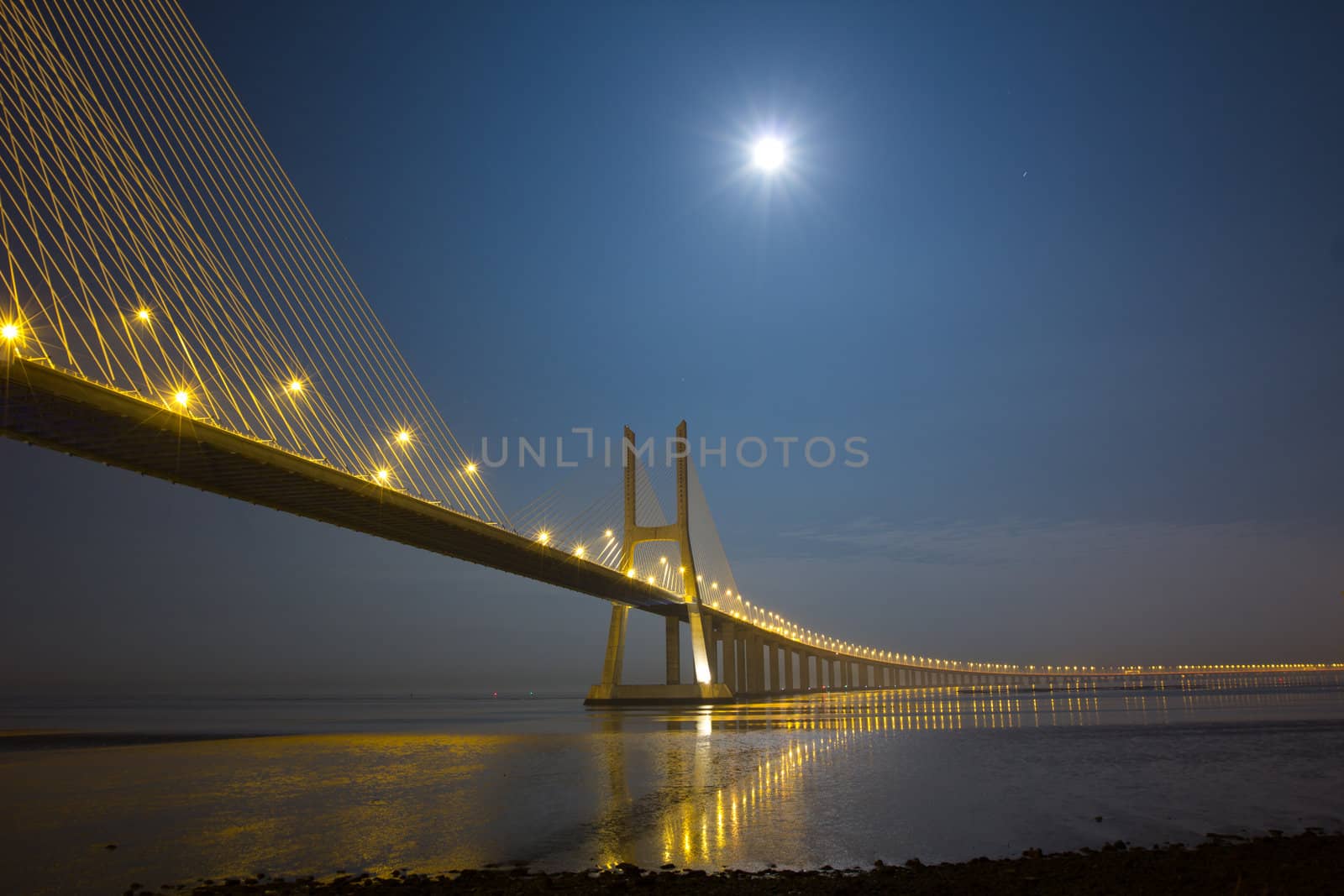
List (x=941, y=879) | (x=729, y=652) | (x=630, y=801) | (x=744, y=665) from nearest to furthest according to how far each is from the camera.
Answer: (x=941, y=879), (x=630, y=801), (x=729, y=652), (x=744, y=665)

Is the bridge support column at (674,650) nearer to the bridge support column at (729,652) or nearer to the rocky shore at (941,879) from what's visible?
the bridge support column at (729,652)

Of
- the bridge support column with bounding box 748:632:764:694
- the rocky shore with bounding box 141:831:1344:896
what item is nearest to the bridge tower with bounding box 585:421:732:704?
the bridge support column with bounding box 748:632:764:694

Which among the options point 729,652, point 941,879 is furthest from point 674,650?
point 941,879

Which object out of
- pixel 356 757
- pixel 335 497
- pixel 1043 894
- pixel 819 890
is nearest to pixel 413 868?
pixel 819 890

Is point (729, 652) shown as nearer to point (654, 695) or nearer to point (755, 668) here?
point (755, 668)

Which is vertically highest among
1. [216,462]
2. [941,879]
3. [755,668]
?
[216,462]

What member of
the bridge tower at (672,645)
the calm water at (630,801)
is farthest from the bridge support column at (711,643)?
the calm water at (630,801)

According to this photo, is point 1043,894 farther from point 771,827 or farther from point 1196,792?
point 1196,792
